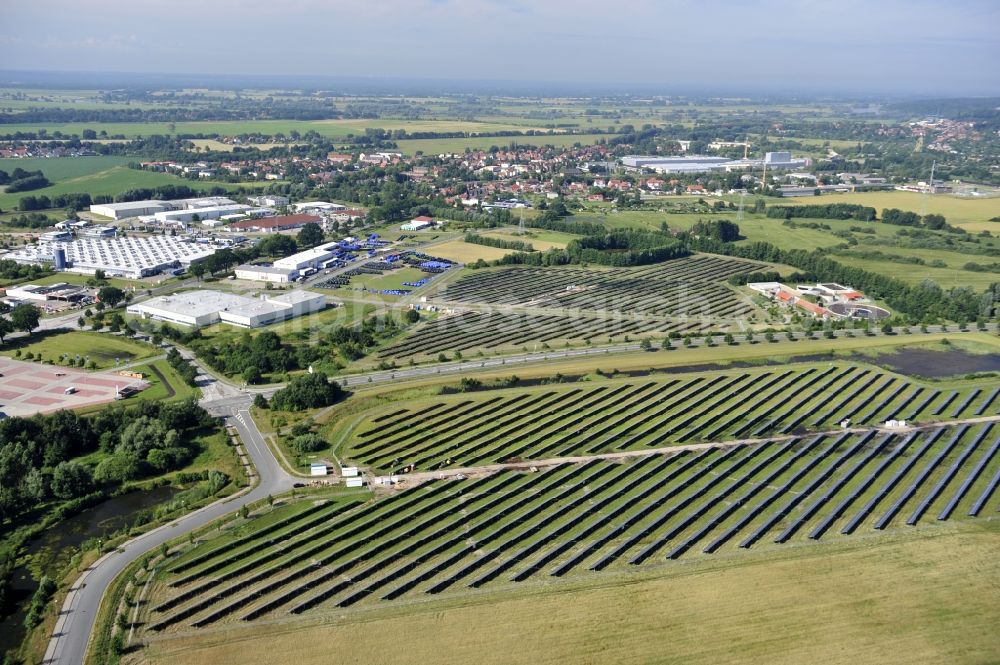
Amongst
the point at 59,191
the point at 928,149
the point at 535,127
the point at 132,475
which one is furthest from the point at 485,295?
the point at 535,127

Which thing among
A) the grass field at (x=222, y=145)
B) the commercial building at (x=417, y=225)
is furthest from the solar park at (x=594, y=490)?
the grass field at (x=222, y=145)

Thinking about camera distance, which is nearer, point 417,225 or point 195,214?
point 417,225

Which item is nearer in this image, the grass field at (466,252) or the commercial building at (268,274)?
the commercial building at (268,274)

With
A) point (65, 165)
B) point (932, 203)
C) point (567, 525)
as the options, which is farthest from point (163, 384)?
point (65, 165)

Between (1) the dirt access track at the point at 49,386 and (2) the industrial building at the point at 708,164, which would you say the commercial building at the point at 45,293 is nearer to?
(1) the dirt access track at the point at 49,386

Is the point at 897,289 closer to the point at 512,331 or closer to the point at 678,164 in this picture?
the point at 512,331

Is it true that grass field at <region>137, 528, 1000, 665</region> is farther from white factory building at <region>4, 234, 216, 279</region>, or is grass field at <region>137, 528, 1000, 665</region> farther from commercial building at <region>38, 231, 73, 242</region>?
commercial building at <region>38, 231, 73, 242</region>

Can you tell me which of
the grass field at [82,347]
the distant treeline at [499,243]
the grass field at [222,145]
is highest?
the grass field at [222,145]
